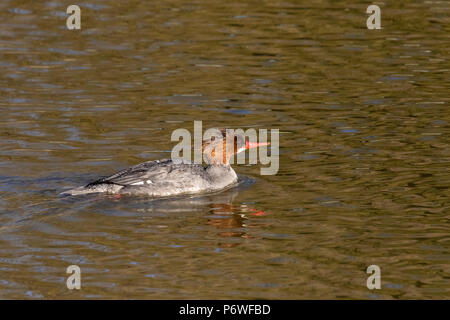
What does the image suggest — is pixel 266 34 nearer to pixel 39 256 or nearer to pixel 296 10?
pixel 296 10

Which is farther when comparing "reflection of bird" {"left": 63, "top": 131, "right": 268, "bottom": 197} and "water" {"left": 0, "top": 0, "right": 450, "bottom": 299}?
"reflection of bird" {"left": 63, "top": 131, "right": 268, "bottom": 197}

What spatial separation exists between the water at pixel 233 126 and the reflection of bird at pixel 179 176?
16 cm

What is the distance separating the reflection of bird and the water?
157 millimetres

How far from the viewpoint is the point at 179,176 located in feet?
39.1

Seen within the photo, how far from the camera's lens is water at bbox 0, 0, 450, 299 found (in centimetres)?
930

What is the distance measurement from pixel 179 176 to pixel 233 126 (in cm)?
261

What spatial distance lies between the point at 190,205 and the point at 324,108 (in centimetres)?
427

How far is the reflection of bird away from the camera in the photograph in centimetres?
1156

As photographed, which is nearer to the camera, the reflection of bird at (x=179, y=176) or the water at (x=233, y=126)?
the water at (x=233, y=126)

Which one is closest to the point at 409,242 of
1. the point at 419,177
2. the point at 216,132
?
the point at 419,177

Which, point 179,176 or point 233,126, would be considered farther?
point 233,126

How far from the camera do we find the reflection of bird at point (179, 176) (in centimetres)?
1156

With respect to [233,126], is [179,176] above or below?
below

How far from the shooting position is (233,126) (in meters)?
14.3
